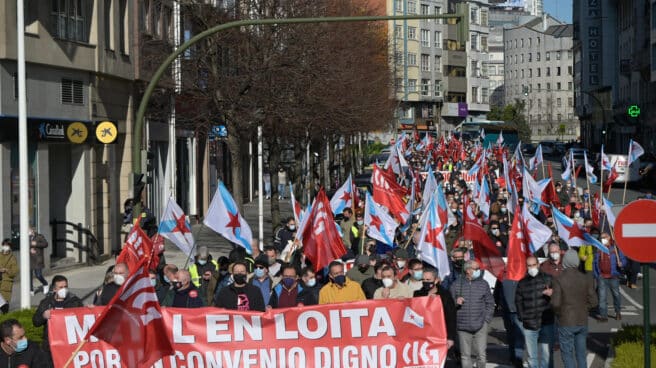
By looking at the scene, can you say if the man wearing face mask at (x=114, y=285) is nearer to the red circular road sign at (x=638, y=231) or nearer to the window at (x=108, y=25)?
the red circular road sign at (x=638, y=231)

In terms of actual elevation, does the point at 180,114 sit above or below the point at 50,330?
above

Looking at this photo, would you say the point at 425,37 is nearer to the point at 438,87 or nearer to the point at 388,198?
the point at 438,87

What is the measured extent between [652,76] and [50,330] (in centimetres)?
7052

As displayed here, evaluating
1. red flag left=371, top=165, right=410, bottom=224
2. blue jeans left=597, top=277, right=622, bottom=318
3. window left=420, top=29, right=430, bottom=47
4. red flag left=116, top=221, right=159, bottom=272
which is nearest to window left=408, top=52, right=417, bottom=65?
window left=420, top=29, right=430, bottom=47

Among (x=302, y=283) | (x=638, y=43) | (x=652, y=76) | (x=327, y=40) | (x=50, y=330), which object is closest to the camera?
(x=50, y=330)

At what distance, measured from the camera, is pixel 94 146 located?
95.8 ft

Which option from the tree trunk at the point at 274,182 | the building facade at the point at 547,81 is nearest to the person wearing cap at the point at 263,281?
the tree trunk at the point at 274,182

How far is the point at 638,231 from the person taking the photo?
10594mm

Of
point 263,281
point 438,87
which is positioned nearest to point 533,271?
point 263,281

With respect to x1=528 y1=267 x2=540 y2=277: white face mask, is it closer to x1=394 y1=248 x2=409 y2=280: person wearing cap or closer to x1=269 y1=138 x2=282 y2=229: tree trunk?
x1=394 y1=248 x2=409 y2=280: person wearing cap

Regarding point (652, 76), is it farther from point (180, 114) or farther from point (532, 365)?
point (532, 365)

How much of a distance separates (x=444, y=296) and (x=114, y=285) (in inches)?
142

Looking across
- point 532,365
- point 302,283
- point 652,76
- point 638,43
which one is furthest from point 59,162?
point 638,43

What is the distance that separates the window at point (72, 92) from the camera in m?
27.2
